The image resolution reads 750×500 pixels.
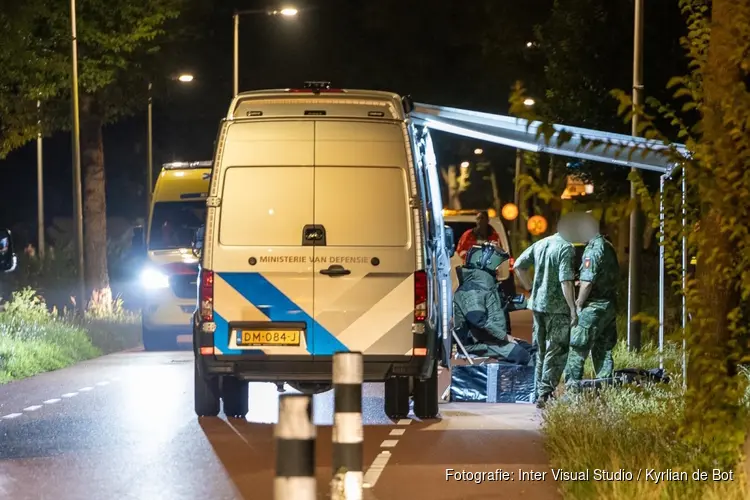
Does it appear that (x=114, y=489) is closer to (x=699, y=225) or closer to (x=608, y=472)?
(x=608, y=472)

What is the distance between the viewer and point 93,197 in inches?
1167

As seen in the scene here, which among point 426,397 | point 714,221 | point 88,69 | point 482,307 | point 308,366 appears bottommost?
point 426,397

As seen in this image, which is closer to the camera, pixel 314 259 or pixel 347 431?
pixel 347 431

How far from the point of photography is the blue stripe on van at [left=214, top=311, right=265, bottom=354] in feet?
38.7

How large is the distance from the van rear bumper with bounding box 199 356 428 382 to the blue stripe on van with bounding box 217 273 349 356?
11cm

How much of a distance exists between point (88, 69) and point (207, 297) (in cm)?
1466

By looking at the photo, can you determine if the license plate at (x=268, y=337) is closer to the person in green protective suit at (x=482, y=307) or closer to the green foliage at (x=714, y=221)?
the green foliage at (x=714, y=221)

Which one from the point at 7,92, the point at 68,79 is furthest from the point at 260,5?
the point at 7,92

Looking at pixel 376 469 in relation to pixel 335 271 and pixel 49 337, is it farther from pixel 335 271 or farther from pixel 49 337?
pixel 49 337

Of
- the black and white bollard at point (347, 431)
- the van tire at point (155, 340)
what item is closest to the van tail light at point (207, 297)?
the black and white bollard at point (347, 431)

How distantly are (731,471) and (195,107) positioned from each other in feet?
128

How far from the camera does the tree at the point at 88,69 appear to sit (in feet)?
68.6

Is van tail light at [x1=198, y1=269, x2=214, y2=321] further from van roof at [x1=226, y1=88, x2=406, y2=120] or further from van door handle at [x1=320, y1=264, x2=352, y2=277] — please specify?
van roof at [x1=226, y1=88, x2=406, y2=120]

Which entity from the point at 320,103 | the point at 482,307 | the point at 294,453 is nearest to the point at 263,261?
the point at 320,103
